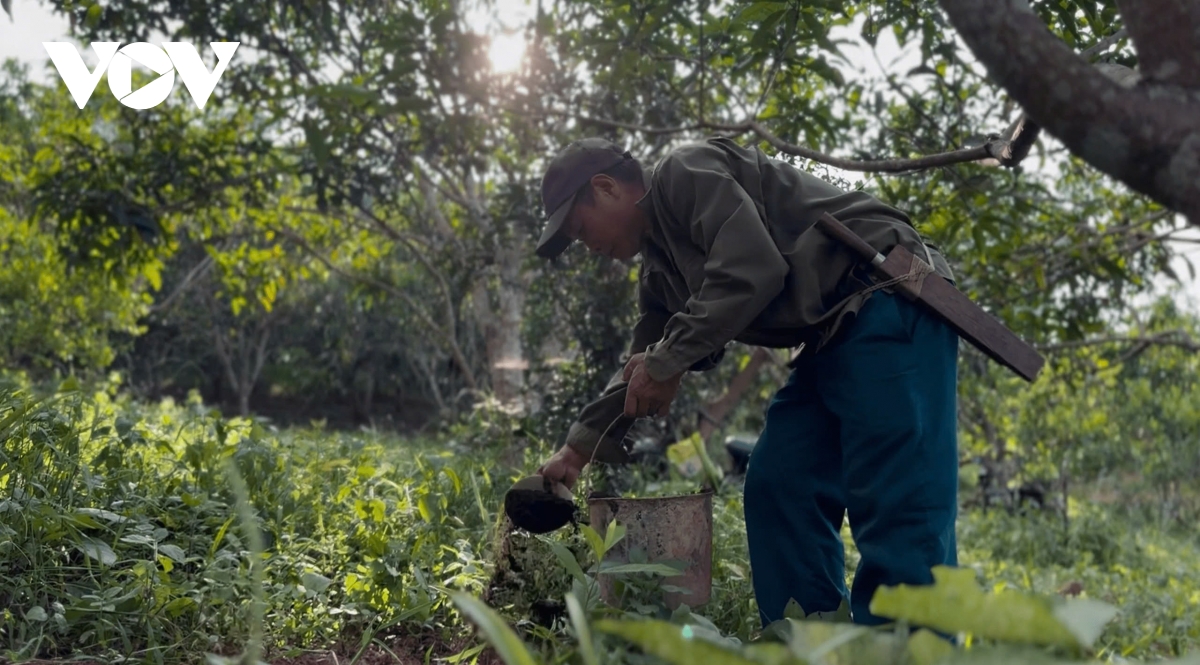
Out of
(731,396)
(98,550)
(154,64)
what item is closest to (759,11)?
(98,550)

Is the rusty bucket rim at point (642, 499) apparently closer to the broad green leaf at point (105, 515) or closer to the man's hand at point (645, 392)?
Result: the man's hand at point (645, 392)

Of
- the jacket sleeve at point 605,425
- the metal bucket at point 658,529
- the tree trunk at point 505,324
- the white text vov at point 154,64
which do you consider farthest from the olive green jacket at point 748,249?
the tree trunk at point 505,324

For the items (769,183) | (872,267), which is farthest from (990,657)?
(769,183)

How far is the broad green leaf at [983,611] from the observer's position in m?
1.16

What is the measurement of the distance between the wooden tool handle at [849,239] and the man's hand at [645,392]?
19.5 inches

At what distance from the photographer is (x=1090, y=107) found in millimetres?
1414

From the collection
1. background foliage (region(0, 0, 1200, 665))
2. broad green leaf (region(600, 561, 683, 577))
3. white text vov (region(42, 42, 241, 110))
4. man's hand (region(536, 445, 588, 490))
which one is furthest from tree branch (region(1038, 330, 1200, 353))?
white text vov (region(42, 42, 241, 110))

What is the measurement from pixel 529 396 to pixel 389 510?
3.44 m

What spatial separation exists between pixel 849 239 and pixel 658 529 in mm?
844

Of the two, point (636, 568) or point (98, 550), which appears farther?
point (98, 550)

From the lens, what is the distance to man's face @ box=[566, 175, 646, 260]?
107 inches

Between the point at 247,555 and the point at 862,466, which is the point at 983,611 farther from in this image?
the point at 247,555

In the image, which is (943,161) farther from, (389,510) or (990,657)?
(389,510)

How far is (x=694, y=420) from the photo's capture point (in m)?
7.92
